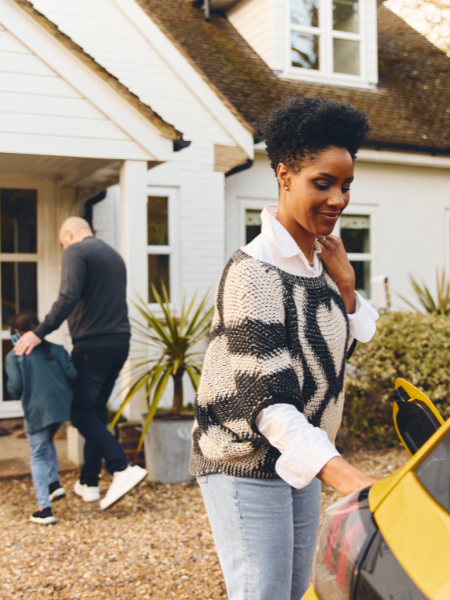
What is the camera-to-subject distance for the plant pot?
5133 millimetres

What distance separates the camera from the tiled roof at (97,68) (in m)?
4.91

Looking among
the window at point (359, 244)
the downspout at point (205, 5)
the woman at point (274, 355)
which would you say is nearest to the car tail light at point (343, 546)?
the woman at point (274, 355)

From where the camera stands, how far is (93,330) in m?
4.72

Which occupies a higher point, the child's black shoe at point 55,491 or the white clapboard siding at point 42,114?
the white clapboard siding at point 42,114

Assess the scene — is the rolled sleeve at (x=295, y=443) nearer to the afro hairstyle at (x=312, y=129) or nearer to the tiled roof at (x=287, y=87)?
the afro hairstyle at (x=312, y=129)

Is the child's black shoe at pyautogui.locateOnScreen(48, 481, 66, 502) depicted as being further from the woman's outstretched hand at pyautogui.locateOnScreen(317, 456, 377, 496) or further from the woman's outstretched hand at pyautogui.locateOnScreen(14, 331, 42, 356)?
the woman's outstretched hand at pyautogui.locateOnScreen(317, 456, 377, 496)

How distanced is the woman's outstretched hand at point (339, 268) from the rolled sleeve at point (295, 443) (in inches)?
→ 23.3

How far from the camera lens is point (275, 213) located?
183 cm

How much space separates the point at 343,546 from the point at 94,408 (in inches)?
144

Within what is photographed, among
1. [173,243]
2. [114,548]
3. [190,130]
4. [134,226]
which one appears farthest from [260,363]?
[190,130]

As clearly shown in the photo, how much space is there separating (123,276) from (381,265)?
530 centimetres

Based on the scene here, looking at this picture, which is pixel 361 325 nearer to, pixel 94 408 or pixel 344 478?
pixel 344 478

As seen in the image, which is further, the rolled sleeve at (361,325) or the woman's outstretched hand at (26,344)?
the woman's outstretched hand at (26,344)

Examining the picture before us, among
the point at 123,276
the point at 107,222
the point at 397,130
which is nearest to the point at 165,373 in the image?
the point at 123,276
